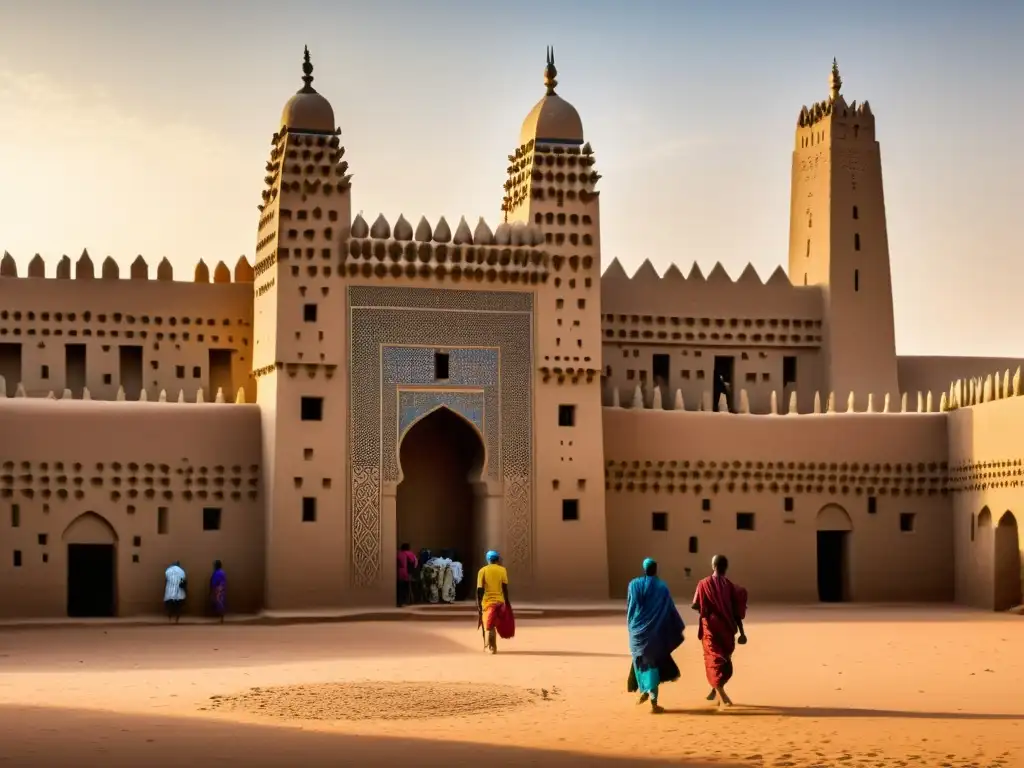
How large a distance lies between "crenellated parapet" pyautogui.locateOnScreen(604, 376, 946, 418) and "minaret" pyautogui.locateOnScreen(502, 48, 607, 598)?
139 centimetres

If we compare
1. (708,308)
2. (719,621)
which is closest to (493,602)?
(719,621)

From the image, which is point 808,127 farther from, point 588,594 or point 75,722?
point 75,722

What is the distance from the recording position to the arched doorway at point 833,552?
27469 millimetres

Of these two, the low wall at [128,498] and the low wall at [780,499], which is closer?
the low wall at [128,498]

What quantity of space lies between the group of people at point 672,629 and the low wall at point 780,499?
13728 mm

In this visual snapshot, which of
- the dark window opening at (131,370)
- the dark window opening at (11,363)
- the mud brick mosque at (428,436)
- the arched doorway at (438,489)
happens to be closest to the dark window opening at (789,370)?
the mud brick mosque at (428,436)

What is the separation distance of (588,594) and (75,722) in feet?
47.6

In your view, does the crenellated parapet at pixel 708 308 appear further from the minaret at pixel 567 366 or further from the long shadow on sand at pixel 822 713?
the long shadow on sand at pixel 822 713

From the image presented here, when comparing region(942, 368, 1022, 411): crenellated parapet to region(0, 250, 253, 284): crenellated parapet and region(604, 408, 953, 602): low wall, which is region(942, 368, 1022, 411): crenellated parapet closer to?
region(604, 408, 953, 602): low wall

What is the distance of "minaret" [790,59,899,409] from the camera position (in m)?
31.0

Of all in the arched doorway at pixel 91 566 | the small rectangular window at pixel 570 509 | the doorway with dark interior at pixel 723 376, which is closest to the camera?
the arched doorway at pixel 91 566

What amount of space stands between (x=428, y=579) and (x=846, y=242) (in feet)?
38.3

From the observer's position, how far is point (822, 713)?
40.4 ft

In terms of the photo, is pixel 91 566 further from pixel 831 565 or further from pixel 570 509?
pixel 831 565
